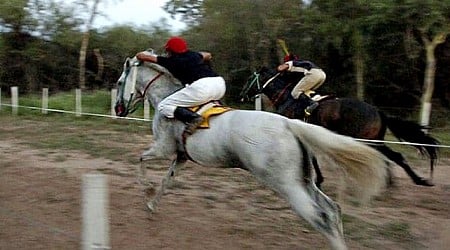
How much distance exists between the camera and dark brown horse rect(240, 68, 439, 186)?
397 inches

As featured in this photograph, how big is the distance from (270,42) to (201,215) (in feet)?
48.1

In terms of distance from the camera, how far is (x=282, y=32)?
2141 cm

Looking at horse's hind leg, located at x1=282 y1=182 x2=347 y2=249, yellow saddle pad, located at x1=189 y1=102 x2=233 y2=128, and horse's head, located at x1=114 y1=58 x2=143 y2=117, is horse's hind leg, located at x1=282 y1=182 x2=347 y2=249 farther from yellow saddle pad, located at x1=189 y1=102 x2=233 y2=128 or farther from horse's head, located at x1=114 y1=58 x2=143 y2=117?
horse's head, located at x1=114 y1=58 x2=143 y2=117

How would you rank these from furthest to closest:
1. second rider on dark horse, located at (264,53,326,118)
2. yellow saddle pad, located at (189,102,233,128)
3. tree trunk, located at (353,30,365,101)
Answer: tree trunk, located at (353,30,365,101), second rider on dark horse, located at (264,53,326,118), yellow saddle pad, located at (189,102,233,128)

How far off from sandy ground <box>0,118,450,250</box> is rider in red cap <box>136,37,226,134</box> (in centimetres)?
109

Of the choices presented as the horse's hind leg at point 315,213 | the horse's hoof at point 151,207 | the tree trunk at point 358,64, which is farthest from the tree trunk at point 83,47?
the horse's hind leg at point 315,213

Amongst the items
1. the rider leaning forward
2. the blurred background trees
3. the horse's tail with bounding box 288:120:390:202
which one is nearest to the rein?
the rider leaning forward

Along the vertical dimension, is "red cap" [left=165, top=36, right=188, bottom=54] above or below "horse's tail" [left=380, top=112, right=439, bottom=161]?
above

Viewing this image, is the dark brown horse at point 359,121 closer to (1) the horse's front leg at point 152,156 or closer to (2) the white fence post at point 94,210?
(1) the horse's front leg at point 152,156

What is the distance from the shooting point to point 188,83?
7.26 metres

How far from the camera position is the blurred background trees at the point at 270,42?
60.6 ft

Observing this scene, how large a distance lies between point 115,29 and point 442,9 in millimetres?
16277

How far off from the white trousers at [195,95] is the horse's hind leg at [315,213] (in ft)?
4.94

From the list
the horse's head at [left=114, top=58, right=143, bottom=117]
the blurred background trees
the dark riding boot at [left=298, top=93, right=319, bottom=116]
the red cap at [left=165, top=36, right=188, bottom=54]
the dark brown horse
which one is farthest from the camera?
the blurred background trees
